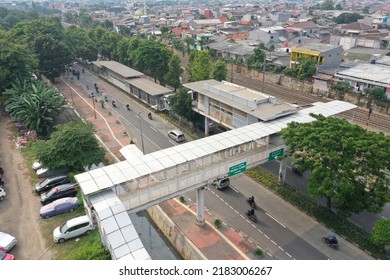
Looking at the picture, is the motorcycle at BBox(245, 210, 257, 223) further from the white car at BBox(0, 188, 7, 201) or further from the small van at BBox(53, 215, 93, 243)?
the white car at BBox(0, 188, 7, 201)

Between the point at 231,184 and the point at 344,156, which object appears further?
the point at 231,184

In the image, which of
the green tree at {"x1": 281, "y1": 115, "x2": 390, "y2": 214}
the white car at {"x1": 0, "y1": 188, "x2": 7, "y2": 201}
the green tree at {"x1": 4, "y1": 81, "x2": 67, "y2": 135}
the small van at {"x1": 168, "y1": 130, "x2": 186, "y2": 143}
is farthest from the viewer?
the small van at {"x1": 168, "y1": 130, "x2": 186, "y2": 143}

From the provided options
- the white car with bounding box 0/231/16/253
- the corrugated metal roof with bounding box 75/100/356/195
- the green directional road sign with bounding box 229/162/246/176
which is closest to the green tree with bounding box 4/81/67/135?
the white car with bounding box 0/231/16/253

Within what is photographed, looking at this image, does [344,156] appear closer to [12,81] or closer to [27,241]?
[27,241]

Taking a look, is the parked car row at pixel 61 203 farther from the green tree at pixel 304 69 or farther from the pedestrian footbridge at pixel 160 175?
the green tree at pixel 304 69

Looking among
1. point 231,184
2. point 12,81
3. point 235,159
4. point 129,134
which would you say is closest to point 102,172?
point 235,159

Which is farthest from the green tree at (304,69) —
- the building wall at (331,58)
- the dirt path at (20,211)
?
the dirt path at (20,211)
